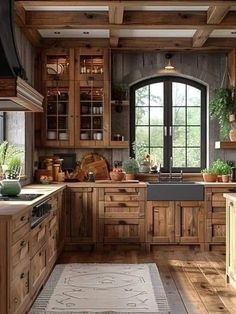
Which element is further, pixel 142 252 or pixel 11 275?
pixel 142 252

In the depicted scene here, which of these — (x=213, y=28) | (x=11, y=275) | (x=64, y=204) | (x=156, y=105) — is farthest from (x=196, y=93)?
(x=11, y=275)

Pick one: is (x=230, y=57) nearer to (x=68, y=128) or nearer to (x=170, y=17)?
(x=170, y=17)

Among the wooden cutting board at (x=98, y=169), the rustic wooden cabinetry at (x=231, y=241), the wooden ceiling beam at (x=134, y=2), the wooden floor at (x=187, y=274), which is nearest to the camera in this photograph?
the wooden floor at (x=187, y=274)

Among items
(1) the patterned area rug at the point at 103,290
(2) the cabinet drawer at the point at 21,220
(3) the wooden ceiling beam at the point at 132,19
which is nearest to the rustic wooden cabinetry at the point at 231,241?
(1) the patterned area rug at the point at 103,290

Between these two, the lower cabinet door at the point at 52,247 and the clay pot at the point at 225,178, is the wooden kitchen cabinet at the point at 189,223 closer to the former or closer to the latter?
the clay pot at the point at 225,178

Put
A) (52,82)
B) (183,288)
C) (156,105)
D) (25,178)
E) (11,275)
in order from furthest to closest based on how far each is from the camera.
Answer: (156,105), (52,82), (25,178), (183,288), (11,275)

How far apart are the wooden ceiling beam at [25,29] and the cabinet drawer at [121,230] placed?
2.52m

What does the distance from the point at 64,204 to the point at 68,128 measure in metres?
1.15

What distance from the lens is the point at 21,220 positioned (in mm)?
3551

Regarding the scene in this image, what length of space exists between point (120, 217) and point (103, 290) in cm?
205

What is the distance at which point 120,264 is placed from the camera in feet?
18.5

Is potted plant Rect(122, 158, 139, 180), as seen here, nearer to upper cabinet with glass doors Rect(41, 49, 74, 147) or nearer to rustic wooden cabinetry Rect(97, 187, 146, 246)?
rustic wooden cabinetry Rect(97, 187, 146, 246)

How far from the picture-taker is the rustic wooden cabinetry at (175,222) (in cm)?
652

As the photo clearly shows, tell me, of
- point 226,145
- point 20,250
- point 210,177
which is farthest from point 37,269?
point 226,145
